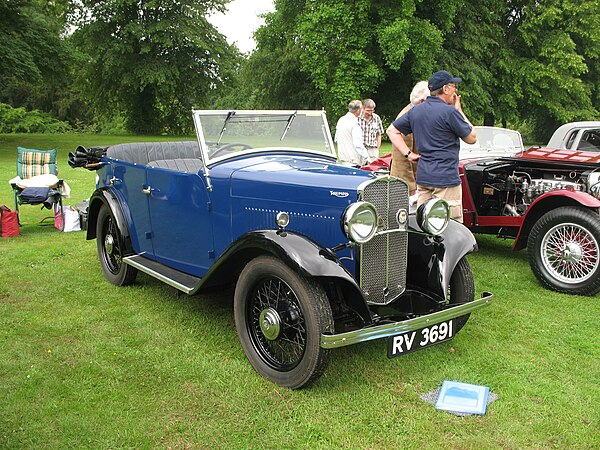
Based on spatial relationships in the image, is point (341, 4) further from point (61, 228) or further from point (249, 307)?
point (249, 307)

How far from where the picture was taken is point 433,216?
3.65 meters

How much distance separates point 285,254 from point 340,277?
357mm

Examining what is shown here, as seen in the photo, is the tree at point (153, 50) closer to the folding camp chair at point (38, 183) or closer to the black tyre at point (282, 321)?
the folding camp chair at point (38, 183)

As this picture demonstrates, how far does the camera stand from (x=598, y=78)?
29.9 meters

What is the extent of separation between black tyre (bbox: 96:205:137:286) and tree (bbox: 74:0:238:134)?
24.7 meters

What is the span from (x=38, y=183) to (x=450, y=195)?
5.79 meters

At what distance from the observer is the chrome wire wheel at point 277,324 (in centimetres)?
331

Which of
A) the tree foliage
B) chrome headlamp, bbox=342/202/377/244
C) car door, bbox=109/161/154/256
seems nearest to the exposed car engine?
chrome headlamp, bbox=342/202/377/244

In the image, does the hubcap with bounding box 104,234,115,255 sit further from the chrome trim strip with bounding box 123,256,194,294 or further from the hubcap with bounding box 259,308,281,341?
the hubcap with bounding box 259,308,281,341

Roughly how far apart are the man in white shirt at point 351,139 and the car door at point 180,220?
11.4 ft

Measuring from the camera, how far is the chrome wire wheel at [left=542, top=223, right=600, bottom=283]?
5.01 meters

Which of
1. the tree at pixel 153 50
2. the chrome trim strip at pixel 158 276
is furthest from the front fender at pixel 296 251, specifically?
the tree at pixel 153 50

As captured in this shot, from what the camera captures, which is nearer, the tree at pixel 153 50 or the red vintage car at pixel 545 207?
the red vintage car at pixel 545 207

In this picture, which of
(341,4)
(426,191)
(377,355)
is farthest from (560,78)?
(377,355)
